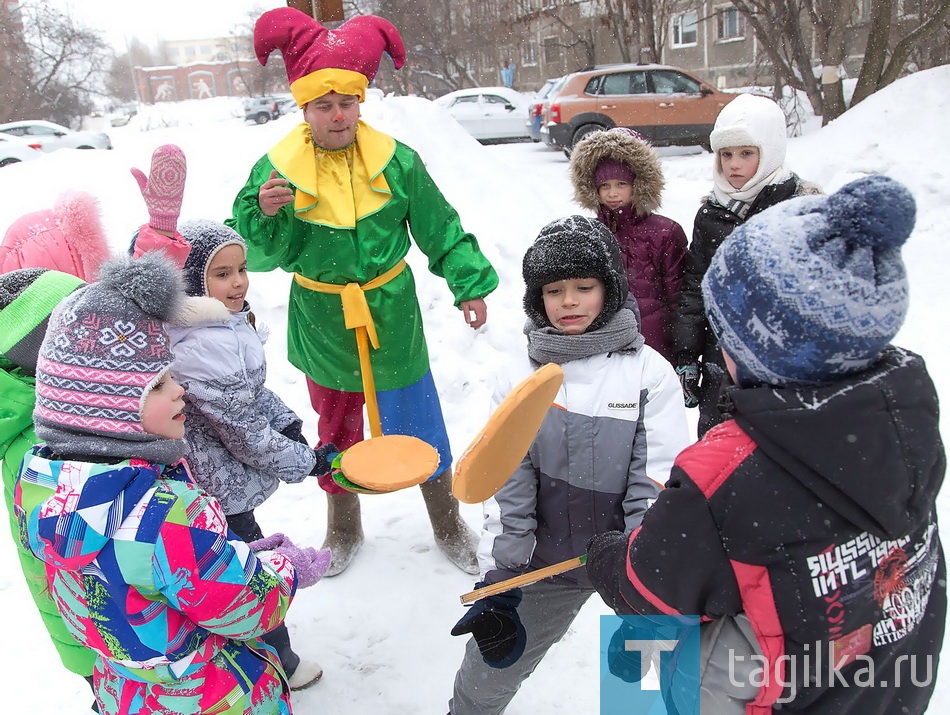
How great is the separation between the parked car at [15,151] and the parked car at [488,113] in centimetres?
853

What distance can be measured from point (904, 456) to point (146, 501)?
1.28 metres

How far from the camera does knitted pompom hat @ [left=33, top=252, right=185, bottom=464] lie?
4.24 ft

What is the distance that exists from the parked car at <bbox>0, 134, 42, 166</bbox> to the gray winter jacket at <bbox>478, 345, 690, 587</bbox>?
52.5 feet

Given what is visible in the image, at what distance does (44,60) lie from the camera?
27.2 m

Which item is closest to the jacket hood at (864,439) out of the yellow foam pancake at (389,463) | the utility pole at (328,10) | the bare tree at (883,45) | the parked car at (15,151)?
the yellow foam pancake at (389,463)

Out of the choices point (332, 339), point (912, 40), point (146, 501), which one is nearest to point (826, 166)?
point (912, 40)

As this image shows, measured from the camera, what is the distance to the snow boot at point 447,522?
Answer: 2.94 meters

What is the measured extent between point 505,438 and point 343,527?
1.65 m

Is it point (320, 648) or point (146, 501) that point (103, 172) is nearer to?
point (320, 648)

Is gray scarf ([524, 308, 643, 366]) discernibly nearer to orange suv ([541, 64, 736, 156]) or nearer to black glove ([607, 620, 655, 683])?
black glove ([607, 620, 655, 683])

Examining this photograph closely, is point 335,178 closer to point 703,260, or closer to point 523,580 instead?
point 703,260

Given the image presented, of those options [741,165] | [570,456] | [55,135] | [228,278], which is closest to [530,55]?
[55,135]

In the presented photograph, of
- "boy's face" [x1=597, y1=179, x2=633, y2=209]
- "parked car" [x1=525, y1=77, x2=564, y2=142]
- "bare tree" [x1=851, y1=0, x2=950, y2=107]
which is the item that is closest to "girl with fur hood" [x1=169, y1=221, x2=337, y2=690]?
"boy's face" [x1=597, y1=179, x2=633, y2=209]

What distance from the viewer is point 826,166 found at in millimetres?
7492
